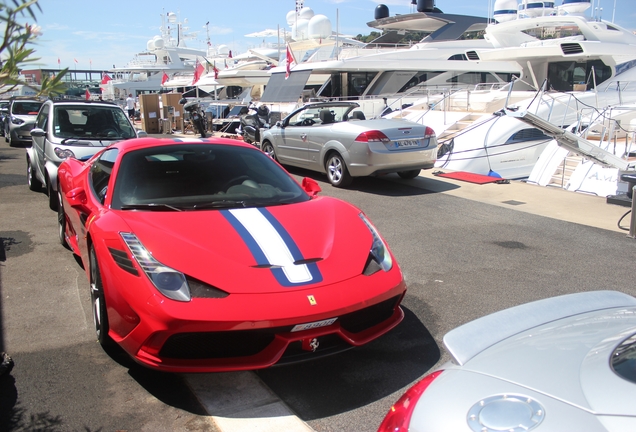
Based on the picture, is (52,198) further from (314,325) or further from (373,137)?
(314,325)

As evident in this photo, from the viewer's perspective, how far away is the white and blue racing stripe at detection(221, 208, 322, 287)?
3.12 meters

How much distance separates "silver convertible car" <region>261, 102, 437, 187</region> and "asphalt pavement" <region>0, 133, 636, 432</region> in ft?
3.62

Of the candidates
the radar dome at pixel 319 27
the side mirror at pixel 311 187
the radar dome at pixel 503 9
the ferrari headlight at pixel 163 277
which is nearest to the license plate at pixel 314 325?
the ferrari headlight at pixel 163 277

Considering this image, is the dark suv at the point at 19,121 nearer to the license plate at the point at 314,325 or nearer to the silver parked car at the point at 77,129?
Result: the silver parked car at the point at 77,129

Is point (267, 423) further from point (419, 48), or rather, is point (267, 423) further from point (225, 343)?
point (419, 48)

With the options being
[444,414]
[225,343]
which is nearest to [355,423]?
[225,343]

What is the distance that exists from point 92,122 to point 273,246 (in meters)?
7.21

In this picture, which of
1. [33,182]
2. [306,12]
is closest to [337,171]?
[33,182]

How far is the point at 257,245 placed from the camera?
3.33 m

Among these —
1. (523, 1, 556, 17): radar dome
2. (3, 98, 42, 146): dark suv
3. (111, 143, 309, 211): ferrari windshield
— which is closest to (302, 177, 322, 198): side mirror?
(111, 143, 309, 211): ferrari windshield

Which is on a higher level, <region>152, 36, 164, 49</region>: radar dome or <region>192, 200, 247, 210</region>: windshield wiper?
<region>152, 36, 164, 49</region>: radar dome

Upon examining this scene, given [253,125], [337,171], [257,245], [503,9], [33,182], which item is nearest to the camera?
[257,245]

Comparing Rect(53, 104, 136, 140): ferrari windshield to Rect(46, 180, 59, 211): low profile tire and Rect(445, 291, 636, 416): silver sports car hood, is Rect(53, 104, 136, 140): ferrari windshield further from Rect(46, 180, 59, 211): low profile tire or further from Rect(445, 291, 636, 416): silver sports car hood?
Rect(445, 291, 636, 416): silver sports car hood

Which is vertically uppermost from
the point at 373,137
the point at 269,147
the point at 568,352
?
the point at 373,137
